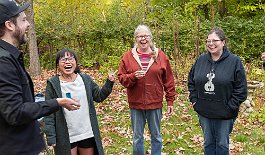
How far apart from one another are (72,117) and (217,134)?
1.91 meters

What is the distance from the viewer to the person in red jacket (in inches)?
175

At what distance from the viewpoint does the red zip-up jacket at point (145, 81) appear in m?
4.43

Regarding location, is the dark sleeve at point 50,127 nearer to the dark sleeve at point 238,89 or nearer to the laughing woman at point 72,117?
the laughing woman at point 72,117

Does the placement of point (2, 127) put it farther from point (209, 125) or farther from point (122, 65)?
point (209, 125)

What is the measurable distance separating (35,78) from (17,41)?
10448 millimetres

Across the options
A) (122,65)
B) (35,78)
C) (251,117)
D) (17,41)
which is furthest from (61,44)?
(17,41)

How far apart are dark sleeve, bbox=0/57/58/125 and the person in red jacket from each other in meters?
2.03

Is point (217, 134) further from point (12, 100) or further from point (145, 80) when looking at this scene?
point (12, 100)

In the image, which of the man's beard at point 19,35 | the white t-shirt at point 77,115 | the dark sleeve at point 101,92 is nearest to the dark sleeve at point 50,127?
the white t-shirt at point 77,115

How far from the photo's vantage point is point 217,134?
173 inches

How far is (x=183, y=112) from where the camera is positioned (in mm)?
7664

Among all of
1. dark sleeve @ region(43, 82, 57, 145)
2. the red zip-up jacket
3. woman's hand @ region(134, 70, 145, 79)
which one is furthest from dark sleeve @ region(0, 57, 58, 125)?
the red zip-up jacket

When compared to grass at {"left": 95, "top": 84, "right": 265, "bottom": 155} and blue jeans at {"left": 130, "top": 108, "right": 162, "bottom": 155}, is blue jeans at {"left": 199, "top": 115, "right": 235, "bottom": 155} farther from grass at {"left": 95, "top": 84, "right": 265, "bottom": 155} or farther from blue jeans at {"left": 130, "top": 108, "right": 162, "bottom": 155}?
Answer: grass at {"left": 95, "top": 84, "right": 265, "bottom": 155}

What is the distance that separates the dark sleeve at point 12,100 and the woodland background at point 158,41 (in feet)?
11.8
